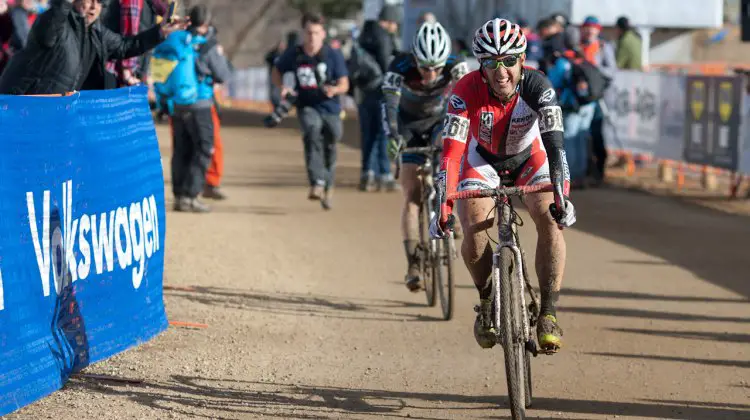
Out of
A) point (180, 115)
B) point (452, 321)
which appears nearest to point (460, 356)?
point (452, 321)

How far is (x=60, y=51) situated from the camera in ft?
31.7

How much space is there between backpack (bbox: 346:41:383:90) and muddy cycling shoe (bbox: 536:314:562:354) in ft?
35.5

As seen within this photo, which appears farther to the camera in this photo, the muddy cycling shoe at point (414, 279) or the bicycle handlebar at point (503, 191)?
the muddy cycling shoe at point (414, 279)

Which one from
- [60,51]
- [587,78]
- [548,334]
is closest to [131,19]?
[60,51]

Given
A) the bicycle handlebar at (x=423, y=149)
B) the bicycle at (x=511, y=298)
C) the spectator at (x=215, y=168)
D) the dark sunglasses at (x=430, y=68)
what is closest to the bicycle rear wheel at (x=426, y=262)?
the bicycle handlebar at (x=423, y=149)

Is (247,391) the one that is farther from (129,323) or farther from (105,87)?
(105,87)

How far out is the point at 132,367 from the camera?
27.6 feet

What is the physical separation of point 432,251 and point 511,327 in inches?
133

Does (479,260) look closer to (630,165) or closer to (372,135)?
(372,135)

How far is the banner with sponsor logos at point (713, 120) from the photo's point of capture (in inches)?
680

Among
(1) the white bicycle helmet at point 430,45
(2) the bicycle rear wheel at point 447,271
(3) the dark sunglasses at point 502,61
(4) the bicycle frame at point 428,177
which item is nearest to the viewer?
(3) the dark sunglasses at point 502,61

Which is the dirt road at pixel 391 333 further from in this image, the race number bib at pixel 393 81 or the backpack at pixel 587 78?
the backpack at pixel 587 78

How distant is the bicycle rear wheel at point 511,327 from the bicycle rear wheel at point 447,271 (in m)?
2.92

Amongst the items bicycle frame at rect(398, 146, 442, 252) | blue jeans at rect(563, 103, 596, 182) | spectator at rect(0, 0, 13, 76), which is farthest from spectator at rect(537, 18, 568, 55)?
bicycle frame at rect(398, 146, 442, 252)
